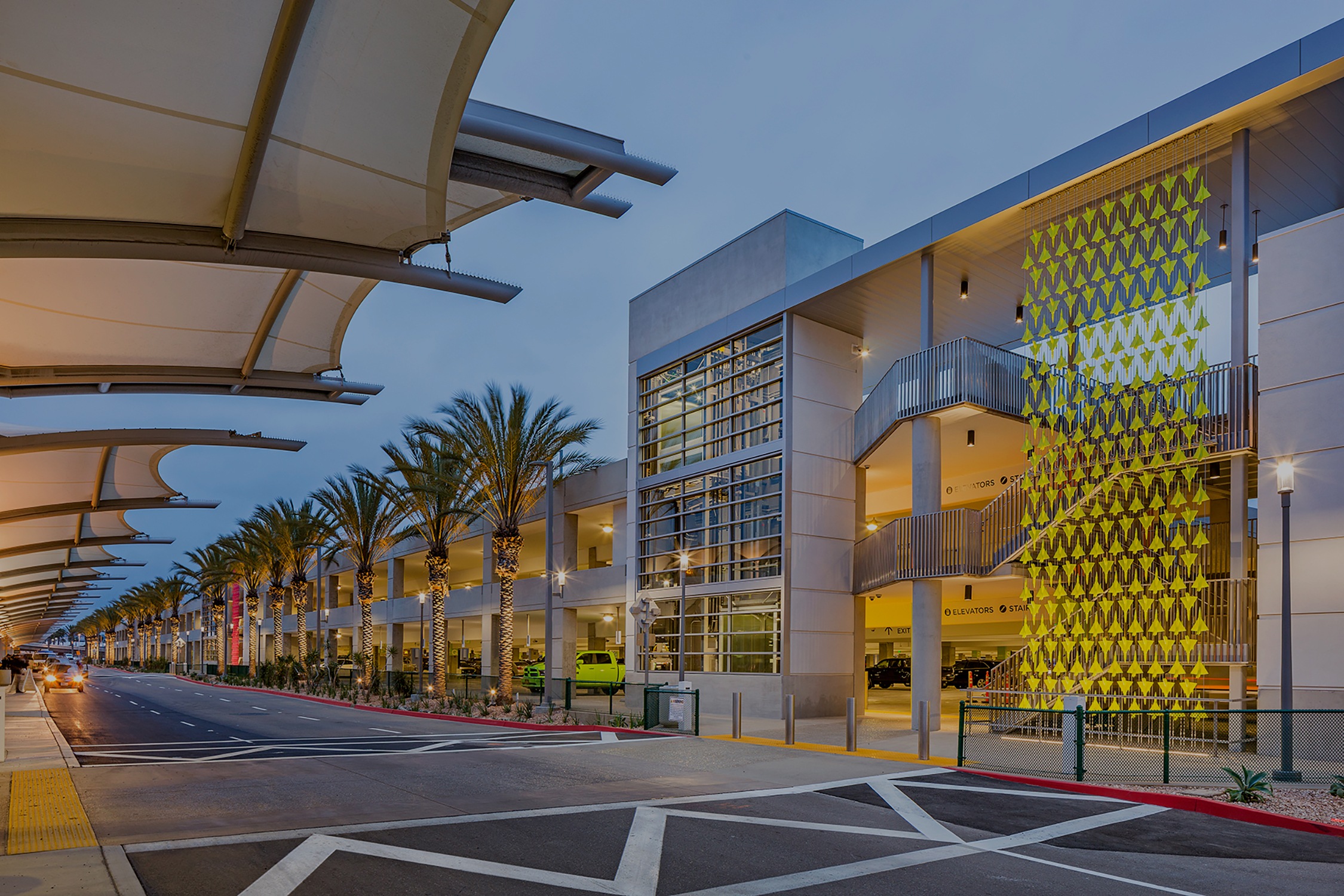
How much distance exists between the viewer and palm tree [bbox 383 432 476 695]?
3653 cm

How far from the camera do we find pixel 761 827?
37.4 ft

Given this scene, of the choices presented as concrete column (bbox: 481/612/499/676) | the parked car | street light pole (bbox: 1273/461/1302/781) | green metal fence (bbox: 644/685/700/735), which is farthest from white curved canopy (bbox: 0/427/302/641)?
the parked car

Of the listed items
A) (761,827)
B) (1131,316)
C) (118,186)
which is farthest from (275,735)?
(1131,316)

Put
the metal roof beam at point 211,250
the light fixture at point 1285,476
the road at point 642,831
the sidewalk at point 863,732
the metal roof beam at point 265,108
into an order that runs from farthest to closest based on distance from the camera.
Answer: the sidewalk at point 863,732, the light fixture at point 1285,476, the road at point 642,831, the metal roof beam at point 211,250, the metal roof beam at point 265,108

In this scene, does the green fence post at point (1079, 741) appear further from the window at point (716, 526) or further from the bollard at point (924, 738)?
the window at point (716, 526)

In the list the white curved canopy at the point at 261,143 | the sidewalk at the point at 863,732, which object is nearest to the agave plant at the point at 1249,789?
the sidewalk at the point at 863,732

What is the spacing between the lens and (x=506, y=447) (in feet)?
111

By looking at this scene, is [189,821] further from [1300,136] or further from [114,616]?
[114,616]

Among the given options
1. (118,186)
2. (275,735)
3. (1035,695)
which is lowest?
(275,735)

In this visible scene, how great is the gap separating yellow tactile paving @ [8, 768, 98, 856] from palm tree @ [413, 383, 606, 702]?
1860 cm

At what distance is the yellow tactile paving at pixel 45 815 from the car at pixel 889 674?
41230mm

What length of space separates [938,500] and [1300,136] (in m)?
10.9

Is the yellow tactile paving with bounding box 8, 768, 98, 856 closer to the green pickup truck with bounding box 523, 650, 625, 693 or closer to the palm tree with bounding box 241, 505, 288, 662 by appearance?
the green pickup truck with bounding box 523, 650, 625, 693

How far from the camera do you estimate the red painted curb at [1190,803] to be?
11969mm
